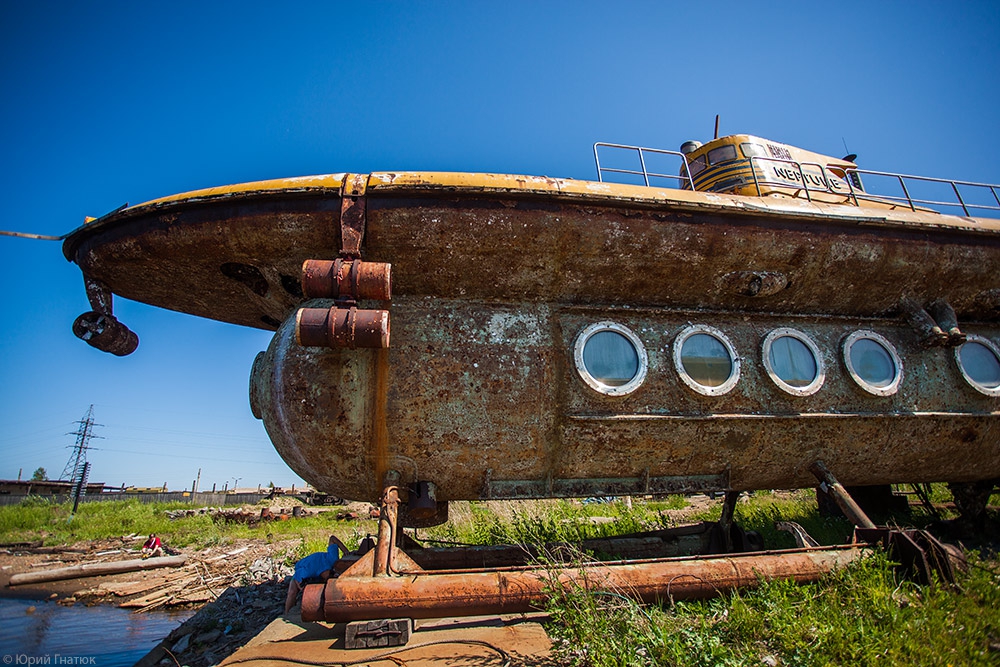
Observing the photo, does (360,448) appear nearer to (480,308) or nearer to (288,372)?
(288,372)

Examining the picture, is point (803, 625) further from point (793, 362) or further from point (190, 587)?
point (190, 587)

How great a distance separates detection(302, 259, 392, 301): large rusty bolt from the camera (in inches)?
139

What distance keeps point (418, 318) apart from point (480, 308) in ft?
1.78

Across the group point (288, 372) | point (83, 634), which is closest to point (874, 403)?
A: point (288, 372)

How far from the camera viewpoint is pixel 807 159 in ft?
24.1

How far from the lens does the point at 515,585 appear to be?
3078 millimetres

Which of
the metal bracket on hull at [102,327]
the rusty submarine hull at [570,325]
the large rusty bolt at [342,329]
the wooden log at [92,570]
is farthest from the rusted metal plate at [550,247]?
the wooden log at [92,570]

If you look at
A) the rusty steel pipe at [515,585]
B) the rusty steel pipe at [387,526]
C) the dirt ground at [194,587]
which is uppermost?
the rusty steel pipe at [387,526]

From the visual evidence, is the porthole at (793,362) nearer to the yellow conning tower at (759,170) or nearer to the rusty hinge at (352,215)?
the yellow conning tower at (759,170)

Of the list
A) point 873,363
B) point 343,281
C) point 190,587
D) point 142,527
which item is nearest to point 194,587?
point 190,587

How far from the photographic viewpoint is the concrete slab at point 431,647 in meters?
3.19

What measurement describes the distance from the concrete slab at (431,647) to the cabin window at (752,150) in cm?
618

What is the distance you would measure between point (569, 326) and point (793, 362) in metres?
2.14

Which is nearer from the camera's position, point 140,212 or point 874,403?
point 140,212
